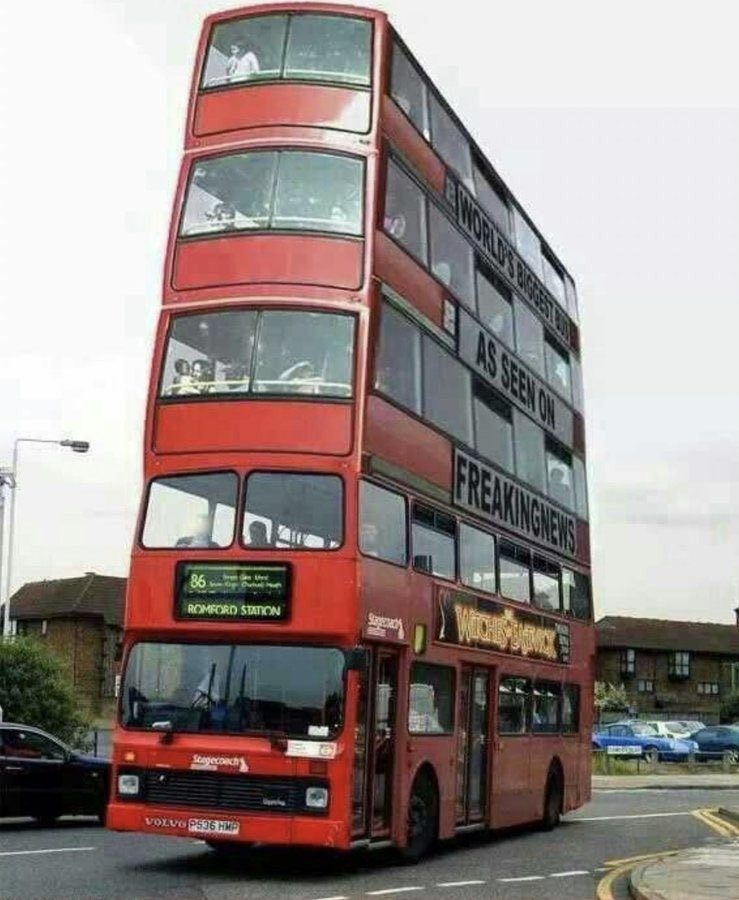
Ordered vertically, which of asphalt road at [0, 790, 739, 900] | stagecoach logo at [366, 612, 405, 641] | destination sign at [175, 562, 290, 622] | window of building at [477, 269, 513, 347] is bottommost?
asphalt road at [0, 790, 739, 900]

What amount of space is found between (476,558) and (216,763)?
4.74m

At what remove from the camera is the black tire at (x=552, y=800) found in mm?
21484

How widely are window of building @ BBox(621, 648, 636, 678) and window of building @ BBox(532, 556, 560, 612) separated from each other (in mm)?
82496

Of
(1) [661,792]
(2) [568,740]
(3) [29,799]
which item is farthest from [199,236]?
(1) [661,792]

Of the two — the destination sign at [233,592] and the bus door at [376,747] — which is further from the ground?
the destination sign at [233,592]

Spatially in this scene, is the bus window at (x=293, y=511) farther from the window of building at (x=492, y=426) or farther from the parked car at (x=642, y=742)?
the parked car at (x=642, y=742)

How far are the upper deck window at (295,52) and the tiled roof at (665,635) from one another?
8725 centimetres

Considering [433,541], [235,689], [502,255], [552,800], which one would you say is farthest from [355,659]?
[552,800]

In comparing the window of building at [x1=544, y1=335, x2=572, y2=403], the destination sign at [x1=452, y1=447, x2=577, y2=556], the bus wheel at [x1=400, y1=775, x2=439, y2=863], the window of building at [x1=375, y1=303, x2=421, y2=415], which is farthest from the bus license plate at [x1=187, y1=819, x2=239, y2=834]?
the window of building at [x1=544, y1=335, x2=572, y2=403]

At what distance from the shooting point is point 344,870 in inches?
609

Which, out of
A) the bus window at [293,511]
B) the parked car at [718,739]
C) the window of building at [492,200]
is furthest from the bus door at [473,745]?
the parked car at [718,739]

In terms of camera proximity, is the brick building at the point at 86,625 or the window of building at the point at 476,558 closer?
the window of building at the point at 476,558

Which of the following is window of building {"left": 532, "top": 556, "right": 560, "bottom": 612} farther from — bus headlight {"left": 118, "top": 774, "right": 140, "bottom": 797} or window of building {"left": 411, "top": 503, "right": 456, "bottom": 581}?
bus headlight {"left": 118, "top": 774, "right": 140, "bottom": 797}

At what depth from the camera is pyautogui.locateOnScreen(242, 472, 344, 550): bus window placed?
14.2m
